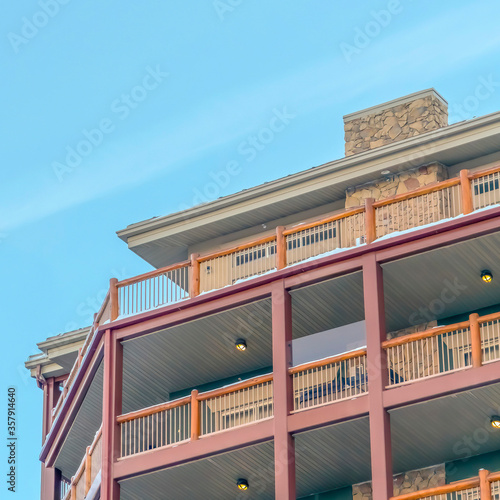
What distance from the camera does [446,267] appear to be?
3175cm

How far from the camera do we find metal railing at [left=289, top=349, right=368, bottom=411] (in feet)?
102

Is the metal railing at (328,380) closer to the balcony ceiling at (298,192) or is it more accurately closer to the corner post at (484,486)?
the corner post at (484,486)

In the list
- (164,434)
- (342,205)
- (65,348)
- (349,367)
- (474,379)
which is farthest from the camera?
(65,348)

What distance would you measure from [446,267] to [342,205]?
5513mm

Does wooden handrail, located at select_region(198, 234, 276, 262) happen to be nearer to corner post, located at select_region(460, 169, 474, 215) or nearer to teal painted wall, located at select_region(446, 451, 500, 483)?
corner post, located at select_region(460, 169, 474, 215)

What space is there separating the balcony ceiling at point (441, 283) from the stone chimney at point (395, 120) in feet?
17.2

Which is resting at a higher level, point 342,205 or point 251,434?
point 342,205

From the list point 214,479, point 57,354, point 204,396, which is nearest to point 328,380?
point 204,396

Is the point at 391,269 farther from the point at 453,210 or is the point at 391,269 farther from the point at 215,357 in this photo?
A: the point at 215,357

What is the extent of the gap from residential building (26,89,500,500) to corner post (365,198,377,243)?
46mm

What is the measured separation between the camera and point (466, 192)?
31438 millimetres

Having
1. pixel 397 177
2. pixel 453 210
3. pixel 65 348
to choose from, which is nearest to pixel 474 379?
pixel 453 210

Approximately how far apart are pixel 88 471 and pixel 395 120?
11094 millimetres

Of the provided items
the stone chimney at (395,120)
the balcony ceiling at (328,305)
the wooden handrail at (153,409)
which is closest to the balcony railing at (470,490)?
the balcony ceiling at (328,305)
